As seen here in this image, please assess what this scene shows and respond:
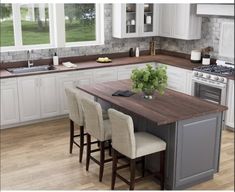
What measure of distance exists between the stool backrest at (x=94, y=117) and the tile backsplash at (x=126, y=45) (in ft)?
8.00

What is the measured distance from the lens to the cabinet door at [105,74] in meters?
5.61

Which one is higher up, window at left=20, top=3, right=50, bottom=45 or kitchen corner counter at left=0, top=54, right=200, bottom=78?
window at left=20, top=3, right=50, bottom=45

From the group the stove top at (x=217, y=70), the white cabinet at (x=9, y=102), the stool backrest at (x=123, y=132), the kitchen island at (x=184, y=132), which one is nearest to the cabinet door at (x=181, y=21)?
the stove top at (x=217, y=70)

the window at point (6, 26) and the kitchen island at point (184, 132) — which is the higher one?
the window at point (6, 26)

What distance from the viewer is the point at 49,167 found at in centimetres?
388

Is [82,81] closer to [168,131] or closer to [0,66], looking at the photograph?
[0,66]

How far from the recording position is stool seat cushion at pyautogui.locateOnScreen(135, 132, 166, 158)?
3.12 m

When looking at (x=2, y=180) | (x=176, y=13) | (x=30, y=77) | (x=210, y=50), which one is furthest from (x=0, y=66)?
(x=210, y=50)

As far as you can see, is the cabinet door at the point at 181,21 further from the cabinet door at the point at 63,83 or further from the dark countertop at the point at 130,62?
the cabinet door at the point at 63,83

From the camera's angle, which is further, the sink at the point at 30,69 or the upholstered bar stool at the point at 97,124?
the sink at the point at 30,69

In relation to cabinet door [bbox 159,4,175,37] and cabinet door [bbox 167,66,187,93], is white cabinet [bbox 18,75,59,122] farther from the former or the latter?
cabinet door [bbox 159,4,175,37]

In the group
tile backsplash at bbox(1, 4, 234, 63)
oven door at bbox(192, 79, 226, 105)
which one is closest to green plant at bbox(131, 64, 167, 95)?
oven door at bbox(192, 79, 226, 105)

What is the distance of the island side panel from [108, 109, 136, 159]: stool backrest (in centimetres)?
45

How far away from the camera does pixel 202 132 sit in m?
3.22
